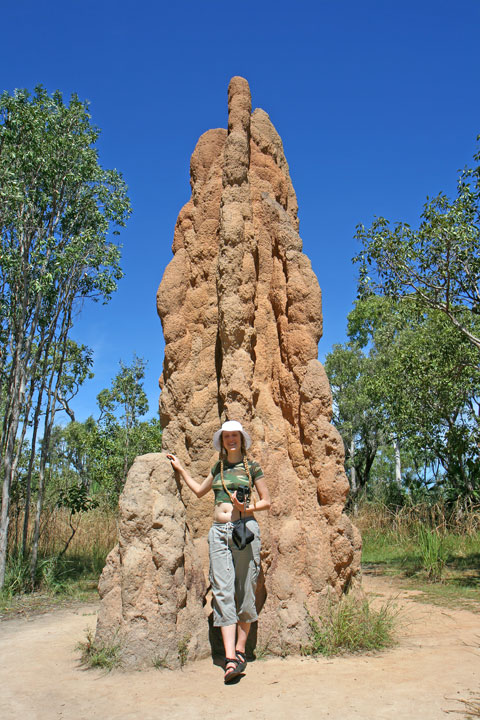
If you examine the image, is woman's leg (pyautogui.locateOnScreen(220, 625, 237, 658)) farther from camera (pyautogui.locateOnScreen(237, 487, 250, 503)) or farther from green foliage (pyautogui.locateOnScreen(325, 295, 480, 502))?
green foliage (pyautogui.locateOnScreen(325, 295, 480, 502))

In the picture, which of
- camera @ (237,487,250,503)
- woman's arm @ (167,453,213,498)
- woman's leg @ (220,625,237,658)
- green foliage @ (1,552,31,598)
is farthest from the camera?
green foliage @ (1,552,31,598)

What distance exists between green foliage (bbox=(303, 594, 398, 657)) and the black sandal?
2.21 feet

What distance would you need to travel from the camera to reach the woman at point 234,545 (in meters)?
4.10

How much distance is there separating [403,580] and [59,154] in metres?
7.77

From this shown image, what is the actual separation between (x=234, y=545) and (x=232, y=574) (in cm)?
20

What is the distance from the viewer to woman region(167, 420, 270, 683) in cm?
410

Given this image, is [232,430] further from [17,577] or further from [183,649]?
[17,577]

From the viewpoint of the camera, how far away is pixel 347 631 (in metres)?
4.51

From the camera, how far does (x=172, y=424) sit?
A: 17.4 ft

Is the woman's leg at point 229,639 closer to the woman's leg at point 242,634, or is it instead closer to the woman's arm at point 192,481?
the woman's leg at point 242,634

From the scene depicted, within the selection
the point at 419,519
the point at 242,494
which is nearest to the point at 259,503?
the point at 242,494

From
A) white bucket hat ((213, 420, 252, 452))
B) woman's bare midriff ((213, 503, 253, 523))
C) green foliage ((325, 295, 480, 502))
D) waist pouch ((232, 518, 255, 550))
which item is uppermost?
green foliage ((325, 295, 480, 502))

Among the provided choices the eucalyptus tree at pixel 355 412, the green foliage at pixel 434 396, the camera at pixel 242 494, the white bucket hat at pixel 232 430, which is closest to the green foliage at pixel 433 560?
the green foliage at pixel 434 396

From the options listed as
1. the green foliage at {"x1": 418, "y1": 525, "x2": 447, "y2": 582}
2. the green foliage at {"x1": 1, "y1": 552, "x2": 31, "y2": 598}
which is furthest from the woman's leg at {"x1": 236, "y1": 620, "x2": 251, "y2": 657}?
the green foliage at {"x1": 418, "y1": 525, "x2": 447, "y2": 582}
